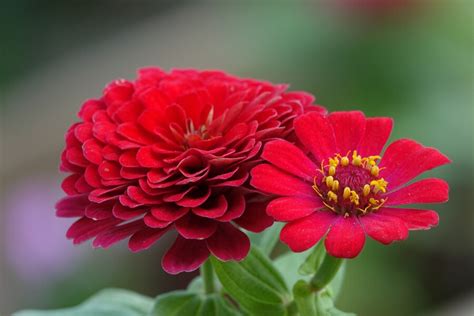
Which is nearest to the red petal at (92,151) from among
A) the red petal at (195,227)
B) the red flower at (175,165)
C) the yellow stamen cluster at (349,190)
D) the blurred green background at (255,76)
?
the red flower at (175,165)

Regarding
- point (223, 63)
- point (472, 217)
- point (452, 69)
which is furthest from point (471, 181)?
point (223, 63)

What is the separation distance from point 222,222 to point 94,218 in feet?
0.39

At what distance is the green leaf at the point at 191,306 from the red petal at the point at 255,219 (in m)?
0.16

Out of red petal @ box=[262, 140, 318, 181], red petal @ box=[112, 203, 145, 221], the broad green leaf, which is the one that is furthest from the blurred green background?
A: red petal @ box=[112, 203, 145, 221]

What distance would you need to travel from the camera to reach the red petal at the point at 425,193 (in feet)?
2.01

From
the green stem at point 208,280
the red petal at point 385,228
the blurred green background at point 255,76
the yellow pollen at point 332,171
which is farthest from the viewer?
the blurred green background at point 255,76

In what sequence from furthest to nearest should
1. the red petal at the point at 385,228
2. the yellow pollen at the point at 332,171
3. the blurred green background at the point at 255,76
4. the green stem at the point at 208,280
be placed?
the blurred green background at the point at 255,76 → the green stem at the point at 208,280 → the yellow pollen at the point at 332,171 → the red petal at the point at 385,228

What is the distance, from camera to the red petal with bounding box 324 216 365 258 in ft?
1.84

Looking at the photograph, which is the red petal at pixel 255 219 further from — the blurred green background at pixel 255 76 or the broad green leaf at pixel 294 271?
the blurred green background at pixel 255 76

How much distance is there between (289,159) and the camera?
0.62m

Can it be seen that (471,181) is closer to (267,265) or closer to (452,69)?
(452,69)

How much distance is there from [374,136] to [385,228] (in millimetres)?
145

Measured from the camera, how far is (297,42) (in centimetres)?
250

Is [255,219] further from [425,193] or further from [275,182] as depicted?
[425,193]
